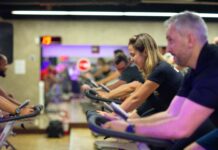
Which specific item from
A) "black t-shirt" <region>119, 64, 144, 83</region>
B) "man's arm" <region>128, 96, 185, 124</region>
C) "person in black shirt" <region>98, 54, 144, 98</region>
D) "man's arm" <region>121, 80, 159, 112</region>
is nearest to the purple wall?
"person in black shirt" <region>98, 54, 144, 98</region>

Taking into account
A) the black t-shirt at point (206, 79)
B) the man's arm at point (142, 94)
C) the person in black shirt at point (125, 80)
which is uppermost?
the black t-shirt at point (206, 79)

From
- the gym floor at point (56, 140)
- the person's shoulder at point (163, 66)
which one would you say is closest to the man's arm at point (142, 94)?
the person's shoulder at point (163, 66)

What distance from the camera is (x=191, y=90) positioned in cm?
212

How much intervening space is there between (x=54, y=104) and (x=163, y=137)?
1122 centimetres

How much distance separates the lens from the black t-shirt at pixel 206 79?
1932mm

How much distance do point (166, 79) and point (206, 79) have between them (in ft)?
4.02

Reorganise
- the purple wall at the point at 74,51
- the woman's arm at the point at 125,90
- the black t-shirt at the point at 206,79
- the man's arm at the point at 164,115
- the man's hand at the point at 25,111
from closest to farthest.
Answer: the black t-shirt at the point at 206,79, the man's arm at the point at 164,115, the man's hand at the point at 25,111, the woman's arm at the point at 125,90, the purple wall at the point at 74,51

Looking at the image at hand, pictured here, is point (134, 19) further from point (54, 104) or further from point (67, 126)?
point (54, 104)

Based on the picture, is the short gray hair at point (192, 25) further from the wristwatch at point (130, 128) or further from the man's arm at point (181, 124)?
the wristwatch at point (130, 128)

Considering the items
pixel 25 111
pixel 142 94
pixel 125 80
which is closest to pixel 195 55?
pixel 142 94

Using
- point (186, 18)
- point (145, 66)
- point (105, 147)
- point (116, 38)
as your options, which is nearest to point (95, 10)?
point (116, 38)

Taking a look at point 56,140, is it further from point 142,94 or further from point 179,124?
point 179,124

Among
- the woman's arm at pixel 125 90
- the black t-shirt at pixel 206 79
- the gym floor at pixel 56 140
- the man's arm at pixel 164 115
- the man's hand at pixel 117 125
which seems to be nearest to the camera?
the black t-shirt at pixel 206 79

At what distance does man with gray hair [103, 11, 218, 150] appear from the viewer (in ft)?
6.36
